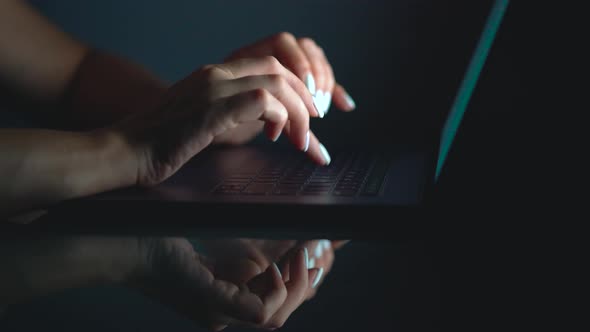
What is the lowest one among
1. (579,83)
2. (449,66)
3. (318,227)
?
(449,66)

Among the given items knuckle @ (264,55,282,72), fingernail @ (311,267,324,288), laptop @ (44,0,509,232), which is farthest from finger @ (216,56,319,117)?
fingernail @ (311,267,324,288)

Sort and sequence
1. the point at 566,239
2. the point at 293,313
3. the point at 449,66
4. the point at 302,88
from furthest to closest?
the point at 449,66 < the point at 302,88 < the point at 566,239 < the point at 293,313

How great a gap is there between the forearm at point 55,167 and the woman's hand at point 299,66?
0.36 metres

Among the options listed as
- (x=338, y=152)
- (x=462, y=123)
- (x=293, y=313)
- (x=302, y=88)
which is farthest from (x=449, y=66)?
(x=293, y=313)

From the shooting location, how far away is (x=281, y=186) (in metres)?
0.70

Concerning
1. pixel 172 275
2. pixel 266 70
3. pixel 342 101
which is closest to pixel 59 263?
pixel 172 275

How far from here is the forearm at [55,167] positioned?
0.66m

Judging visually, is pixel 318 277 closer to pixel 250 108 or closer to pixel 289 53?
pixel 250 108

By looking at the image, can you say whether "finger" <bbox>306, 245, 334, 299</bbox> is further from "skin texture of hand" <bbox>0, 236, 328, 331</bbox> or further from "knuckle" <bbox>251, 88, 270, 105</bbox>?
"knuckle" <bbox>251, 88, 270, 105</bbox>

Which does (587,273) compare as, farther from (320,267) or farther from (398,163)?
(398,163)

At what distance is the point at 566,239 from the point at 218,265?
0.28m

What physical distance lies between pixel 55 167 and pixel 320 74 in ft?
Result: 1.64

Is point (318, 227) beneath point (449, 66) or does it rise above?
above

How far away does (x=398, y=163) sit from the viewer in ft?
2.87
